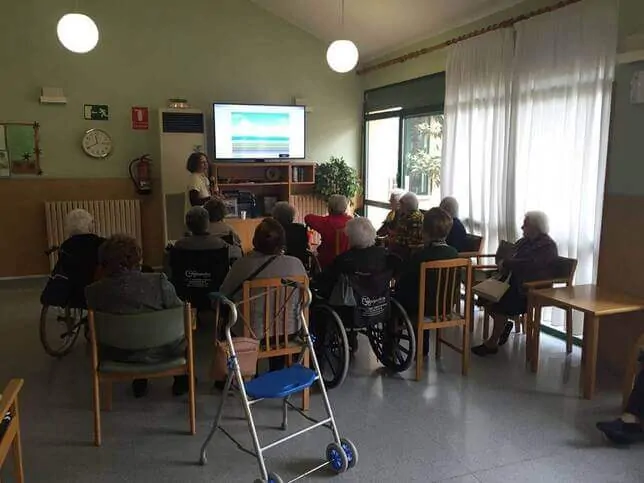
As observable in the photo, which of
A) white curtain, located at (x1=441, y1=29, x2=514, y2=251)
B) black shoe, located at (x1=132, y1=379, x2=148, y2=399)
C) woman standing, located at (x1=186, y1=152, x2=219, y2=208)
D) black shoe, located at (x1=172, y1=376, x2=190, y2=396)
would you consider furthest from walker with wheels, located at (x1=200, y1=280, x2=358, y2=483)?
woman standing, located at (x1=186, y1=152, x2=219, y2=208)

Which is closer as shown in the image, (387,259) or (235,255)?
(387,259)

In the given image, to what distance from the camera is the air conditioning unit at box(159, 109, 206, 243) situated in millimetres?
6148

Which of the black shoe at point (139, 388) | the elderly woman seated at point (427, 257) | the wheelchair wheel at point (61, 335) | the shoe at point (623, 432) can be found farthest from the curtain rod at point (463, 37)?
the wheelchair wheel at point (61, 335)

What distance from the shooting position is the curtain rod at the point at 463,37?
407cm

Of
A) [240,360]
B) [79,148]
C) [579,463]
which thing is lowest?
[579,463]

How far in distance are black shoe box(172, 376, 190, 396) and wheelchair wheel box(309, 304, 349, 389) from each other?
80 cm

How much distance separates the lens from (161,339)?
269 cm

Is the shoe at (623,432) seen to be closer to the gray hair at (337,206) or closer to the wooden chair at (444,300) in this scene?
the wooden chair at (444,300)

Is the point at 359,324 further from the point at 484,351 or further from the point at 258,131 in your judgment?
the point at 258,131

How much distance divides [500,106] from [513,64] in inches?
13.6

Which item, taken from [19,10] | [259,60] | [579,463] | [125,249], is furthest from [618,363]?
[19,10]

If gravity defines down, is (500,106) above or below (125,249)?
above

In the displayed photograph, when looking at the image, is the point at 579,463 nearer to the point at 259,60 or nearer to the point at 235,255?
the point at 235,255

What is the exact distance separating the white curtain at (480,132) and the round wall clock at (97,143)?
3632 millimetres
